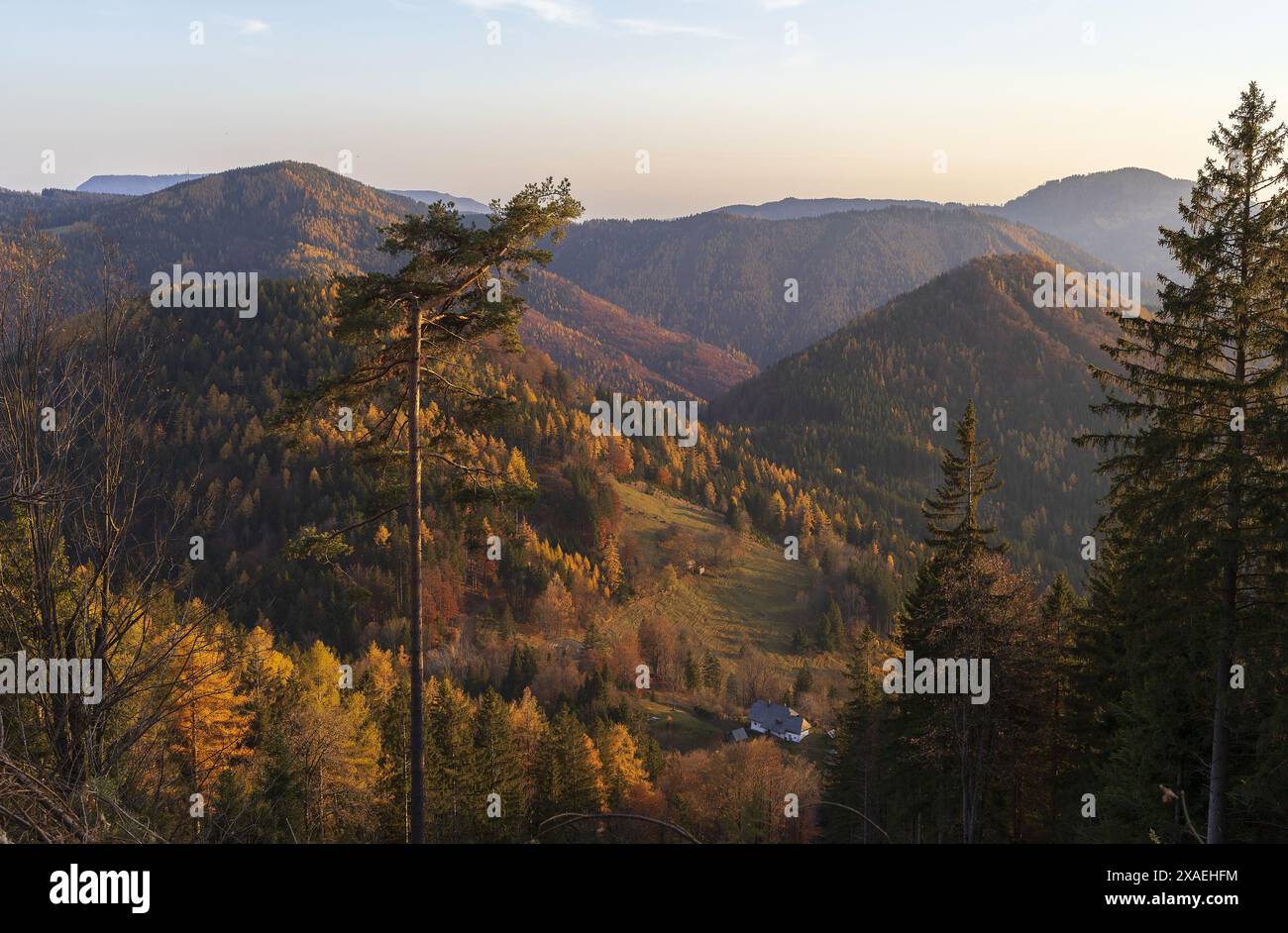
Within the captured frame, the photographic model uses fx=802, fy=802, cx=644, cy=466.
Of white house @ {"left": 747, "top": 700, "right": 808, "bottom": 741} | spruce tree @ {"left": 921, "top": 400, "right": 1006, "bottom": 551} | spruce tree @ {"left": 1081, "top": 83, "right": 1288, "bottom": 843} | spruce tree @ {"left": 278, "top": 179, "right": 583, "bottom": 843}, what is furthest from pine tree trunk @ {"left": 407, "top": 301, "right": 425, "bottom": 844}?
white house @ {"left": 747, "top": 700, "right": 808, "bottom": 741}

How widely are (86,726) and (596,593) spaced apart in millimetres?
108097

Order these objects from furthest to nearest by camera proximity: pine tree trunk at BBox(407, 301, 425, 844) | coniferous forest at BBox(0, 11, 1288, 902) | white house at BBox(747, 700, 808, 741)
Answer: white house at BBox(747, 700, 808, 741) → pine tree trunk at BBox(407, 301, 425, 844) → coniferous forest at BBox(0, 11, 1288, 902)

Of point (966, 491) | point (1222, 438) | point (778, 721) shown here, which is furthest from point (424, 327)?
point (778, 721)

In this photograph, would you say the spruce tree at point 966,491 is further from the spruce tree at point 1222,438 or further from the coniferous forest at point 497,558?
the spruce tree at point 1222,438

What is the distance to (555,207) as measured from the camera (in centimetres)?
1341

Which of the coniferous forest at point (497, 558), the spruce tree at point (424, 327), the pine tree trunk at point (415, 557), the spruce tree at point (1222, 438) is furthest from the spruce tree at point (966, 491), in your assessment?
the pine tree trunk at point (415, 557)

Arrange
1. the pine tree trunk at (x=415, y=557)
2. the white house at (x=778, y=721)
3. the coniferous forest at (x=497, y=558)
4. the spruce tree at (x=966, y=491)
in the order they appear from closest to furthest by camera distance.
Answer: the coniferous forest at (x=497, y=558) < the pine tree trunk at (x=415, y=557) < the spruce tree at (x=966, y=491) < the white house at (x=778, y=721)

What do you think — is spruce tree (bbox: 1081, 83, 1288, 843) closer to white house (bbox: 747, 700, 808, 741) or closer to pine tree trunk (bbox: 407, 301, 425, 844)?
pine tree trunk (bbox: 407, 301, 425, 844)

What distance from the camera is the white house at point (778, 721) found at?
3113 inches

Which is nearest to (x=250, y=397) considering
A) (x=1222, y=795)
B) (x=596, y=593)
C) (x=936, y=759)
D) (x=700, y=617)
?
(x=596, y=593)

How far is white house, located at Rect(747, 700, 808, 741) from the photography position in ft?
259

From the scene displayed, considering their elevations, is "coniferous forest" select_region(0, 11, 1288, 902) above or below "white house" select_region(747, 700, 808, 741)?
above
